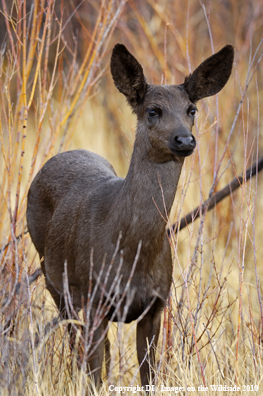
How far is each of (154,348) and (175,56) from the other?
5094mm

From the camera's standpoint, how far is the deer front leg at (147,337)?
11.0ft

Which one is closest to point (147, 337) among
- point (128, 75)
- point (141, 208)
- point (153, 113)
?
Answer: point (141, 208)

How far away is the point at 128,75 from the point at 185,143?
715 mm

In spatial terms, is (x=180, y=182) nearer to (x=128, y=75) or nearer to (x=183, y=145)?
(x=128, y=75)

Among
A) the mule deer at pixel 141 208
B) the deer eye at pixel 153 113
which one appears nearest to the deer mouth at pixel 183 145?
the mule deer at pixel 141 208

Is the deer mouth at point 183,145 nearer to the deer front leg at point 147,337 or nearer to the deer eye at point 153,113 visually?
the deer eye at point 153,113

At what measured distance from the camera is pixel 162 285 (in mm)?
3262

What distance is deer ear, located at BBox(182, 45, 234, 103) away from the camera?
11.0 ft

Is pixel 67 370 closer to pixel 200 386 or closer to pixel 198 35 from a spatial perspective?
pixel 200 386

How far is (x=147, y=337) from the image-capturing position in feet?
11.1

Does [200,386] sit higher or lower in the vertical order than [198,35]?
lower

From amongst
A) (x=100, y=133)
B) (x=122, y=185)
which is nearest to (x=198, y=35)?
(x=100, y=133)

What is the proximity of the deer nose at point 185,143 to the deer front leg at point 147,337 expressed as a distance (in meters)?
1.07

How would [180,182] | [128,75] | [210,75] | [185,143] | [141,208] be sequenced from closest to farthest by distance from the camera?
[185,143]
[141,208]
[128,75]
[210,75]
[180,182]
